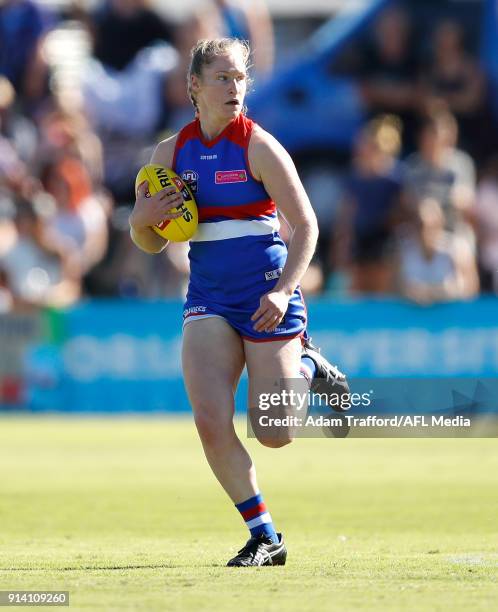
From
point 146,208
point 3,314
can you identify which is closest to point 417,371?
point 3,314

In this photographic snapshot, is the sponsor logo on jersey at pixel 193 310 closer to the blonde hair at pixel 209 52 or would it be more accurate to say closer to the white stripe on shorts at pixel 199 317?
the white stripe on shorts at pixel 199 317

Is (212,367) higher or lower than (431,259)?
higher

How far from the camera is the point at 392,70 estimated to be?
1884cm

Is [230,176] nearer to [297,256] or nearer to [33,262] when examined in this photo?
[297,256]

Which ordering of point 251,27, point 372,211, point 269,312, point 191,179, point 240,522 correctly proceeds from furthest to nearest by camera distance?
point 251,27, point 372,211, point 240,522, point 191,179, point 269,312

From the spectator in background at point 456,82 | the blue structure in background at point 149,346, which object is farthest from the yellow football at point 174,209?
the spectator in background at point 456,82

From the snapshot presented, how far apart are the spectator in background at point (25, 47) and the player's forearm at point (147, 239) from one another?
38.5 feet

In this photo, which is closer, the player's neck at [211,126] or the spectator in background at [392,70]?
the player's neck at [211,126]

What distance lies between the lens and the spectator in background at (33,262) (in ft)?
56.5

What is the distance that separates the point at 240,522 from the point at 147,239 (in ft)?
8.12

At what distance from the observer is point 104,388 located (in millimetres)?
17031

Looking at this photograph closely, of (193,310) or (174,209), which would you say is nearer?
(174,209)

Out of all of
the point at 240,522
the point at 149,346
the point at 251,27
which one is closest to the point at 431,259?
the point at 149,346

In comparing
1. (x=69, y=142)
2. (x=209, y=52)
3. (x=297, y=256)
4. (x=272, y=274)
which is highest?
(x=209, y=52)
